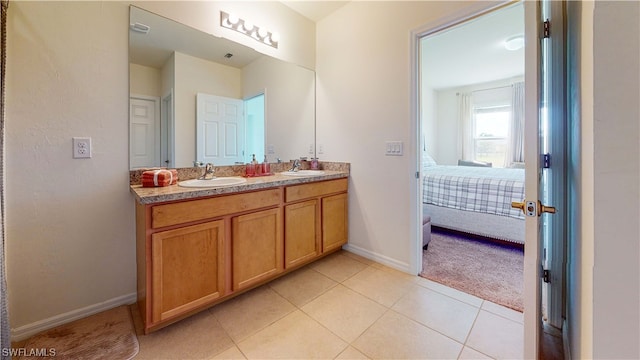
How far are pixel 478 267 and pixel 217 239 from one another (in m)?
2.22

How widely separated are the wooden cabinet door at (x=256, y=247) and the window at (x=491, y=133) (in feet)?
18.4

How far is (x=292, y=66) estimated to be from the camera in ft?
8.96

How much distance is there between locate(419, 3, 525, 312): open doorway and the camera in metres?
2.26

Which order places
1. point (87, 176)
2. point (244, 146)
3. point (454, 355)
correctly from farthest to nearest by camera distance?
point (244, 146)
point (87, 176)
point (454, 355)

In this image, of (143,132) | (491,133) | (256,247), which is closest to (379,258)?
(256,247)

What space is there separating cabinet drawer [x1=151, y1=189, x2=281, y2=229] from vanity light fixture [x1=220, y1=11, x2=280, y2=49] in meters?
1.45

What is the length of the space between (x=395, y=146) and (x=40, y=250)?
2488 millimetres

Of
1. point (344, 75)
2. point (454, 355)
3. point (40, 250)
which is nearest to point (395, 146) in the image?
point (344, 75)

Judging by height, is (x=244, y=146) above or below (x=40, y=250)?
above

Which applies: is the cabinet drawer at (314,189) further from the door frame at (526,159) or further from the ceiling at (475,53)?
the ceiling at (475,53)

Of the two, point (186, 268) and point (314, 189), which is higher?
point (314, 189)

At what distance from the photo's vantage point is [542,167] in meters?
1.20

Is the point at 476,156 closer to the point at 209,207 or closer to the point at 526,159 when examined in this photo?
the point at 526,159

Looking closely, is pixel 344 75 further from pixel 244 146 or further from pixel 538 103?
pixel 538 103
